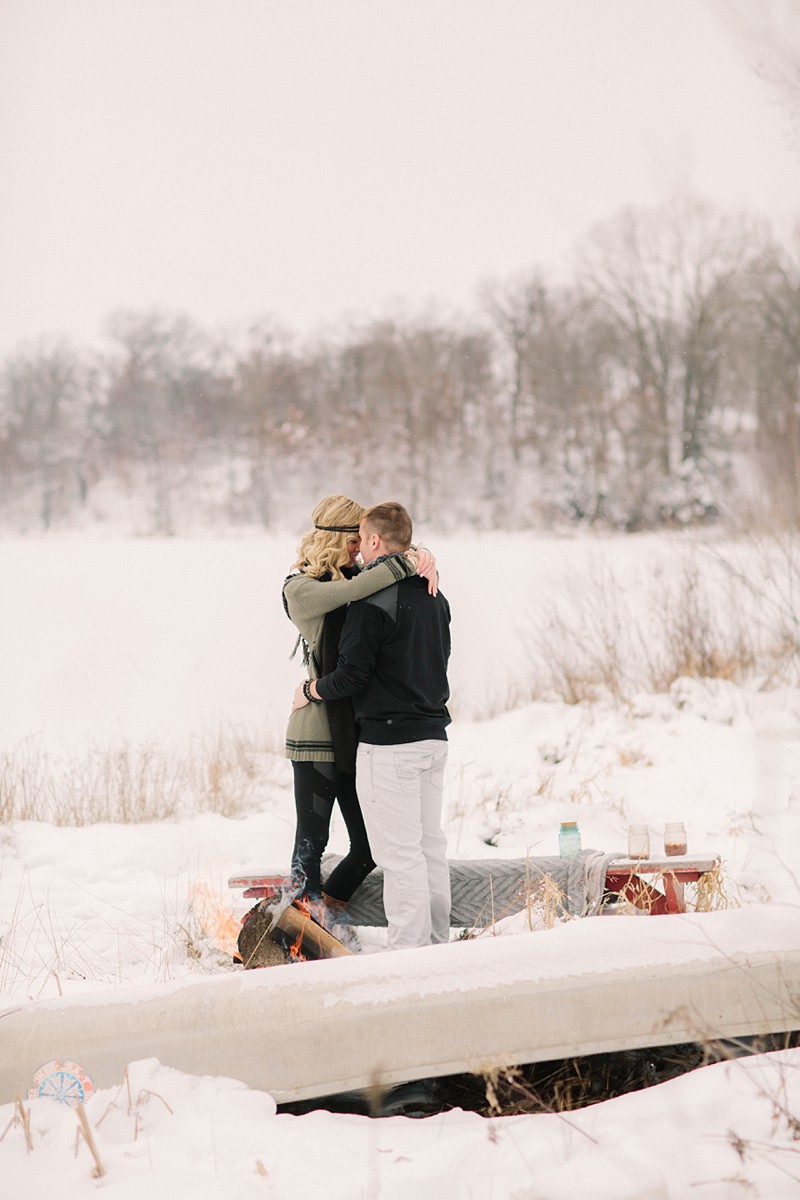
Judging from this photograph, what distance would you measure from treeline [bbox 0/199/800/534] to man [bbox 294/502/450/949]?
63.9ft

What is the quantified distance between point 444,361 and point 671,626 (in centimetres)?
1857

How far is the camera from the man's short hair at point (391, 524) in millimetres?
3789

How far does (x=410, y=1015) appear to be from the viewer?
306 cm

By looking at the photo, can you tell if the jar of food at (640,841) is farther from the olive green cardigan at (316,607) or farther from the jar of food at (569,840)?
the olive green cardigan at (316,607)

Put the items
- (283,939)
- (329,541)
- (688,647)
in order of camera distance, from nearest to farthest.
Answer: (283,939), (329,541), (688,647)

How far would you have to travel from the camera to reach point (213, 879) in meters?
5.55

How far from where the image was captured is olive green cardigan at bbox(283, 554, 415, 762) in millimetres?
3699

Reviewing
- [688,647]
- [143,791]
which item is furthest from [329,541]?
[688,647]

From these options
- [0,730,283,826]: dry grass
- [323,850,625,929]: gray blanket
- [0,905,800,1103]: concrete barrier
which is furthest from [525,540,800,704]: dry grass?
[0,905,800,1103]: concrete barrier

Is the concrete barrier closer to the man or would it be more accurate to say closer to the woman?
the man

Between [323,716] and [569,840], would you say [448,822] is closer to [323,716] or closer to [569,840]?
[569,840]

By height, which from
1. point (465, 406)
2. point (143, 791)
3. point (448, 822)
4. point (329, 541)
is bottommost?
point (448, 822)

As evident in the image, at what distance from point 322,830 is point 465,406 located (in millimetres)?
23121

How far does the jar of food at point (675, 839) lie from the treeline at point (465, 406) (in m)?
18.7
